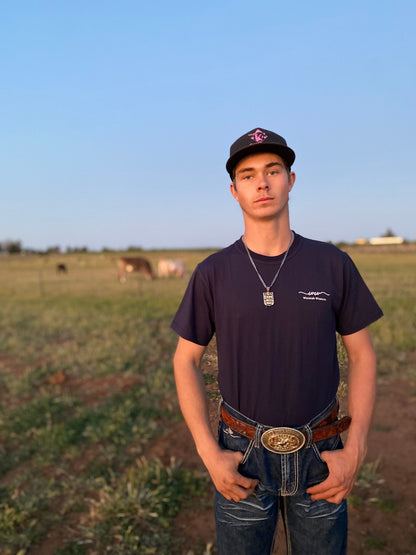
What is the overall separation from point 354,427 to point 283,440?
30 centimetres

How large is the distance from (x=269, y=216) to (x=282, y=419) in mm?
824

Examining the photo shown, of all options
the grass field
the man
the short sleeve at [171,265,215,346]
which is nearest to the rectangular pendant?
the man

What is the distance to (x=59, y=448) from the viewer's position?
179 inches

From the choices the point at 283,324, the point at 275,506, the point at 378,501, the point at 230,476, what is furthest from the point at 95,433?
the point at 283,324

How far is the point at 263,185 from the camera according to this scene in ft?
5.46

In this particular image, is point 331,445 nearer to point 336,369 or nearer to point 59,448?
point 336,369

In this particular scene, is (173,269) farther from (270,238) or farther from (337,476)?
(337,476)

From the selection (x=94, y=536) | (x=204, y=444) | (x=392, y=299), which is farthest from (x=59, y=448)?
(x=392, y=299)

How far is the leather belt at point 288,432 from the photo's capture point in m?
1.62

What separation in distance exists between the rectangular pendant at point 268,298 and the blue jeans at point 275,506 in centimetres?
48

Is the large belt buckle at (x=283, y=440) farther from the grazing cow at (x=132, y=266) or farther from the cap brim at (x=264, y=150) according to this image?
the grazing cow at (x=132, y=266)

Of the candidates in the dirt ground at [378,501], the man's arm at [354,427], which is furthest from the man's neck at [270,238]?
the dirt ground at [378,501]

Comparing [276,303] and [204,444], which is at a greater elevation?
[276,303]

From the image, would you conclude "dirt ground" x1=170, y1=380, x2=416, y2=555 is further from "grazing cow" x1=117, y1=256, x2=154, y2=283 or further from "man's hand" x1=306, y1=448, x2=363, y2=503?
"grazing cow" x1=117, y1=256, x2=154, y2=283
